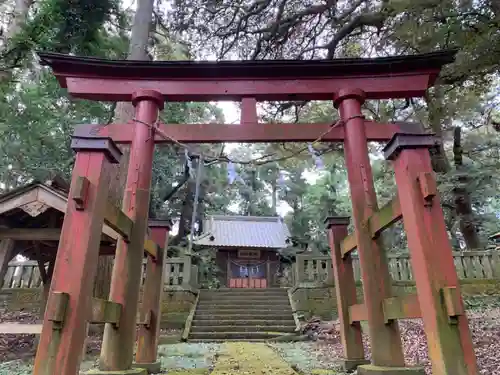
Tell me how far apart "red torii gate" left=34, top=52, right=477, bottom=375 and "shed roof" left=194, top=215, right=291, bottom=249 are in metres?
14.8

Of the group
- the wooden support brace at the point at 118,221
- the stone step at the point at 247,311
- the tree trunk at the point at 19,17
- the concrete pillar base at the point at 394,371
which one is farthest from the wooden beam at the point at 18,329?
the stone step at the point at 247,311

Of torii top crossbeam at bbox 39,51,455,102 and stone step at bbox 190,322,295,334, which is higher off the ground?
torii top crossbeam at bbox 39,51,455,102

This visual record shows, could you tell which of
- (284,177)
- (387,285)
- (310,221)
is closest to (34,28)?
(387,285)

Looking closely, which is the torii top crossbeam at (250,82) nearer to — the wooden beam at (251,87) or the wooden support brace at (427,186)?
the wooden beam at (251,87)

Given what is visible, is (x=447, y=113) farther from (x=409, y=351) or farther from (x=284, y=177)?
(x=284, y=177)

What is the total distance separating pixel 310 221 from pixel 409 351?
19.3m

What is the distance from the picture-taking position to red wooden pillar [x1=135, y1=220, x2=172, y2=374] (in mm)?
3668

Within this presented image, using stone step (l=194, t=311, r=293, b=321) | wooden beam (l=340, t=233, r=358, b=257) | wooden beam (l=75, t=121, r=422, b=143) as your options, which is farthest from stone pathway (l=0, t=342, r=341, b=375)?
stone step (l=194, t=311, r=293, b=321)

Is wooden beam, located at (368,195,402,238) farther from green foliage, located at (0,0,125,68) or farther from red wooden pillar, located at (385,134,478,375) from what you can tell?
green foliage, located at (0,0,125,68)

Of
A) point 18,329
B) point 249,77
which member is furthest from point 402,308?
point 18,329

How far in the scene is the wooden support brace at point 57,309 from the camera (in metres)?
2.22

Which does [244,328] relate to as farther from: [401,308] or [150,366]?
[401,308]

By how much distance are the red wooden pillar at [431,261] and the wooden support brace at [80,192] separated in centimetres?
232

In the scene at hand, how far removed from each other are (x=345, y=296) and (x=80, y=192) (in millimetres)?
2883
